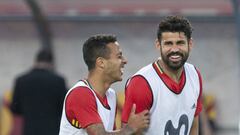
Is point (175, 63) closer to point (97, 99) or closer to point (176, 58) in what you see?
point (176, 58)

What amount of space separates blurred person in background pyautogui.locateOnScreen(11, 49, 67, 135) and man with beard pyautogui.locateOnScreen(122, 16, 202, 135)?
2.83m

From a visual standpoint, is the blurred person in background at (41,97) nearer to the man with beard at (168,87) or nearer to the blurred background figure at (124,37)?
the blurred background figure at (124,37)

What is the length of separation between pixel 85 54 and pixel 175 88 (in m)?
0.59

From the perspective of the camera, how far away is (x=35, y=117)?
9.59 metres

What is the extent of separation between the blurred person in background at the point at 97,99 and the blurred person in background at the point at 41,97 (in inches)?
108

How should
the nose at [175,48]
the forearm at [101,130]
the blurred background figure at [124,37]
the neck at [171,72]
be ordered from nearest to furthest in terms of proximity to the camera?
the forearm at [101,130]
the nose at [175,48]
the neck at [171,72]
the blurred background figure at [124,37]

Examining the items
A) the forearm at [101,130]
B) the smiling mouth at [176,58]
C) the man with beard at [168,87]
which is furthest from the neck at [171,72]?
the forearm at [101,130]

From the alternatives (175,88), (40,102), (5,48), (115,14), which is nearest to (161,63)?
(175,88)

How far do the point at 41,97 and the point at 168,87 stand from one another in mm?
2987

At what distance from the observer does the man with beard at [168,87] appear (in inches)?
257

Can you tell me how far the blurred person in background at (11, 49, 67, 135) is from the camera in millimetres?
9500

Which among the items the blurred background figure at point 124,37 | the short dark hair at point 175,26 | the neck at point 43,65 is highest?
the blurred background figure at point 124,37

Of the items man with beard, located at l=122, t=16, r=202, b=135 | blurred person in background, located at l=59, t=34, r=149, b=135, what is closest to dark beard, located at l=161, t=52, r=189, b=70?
man with beard, located at l=122, t=16, r=202, b=135

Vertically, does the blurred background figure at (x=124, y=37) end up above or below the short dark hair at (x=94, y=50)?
above
